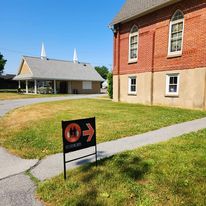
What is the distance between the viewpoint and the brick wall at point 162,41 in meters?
12.1

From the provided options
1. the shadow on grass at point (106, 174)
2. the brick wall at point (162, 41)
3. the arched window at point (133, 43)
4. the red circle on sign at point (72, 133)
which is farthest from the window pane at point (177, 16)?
the red circle on sign at point (72, 133)

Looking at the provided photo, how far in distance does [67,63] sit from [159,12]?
3022 centimetres

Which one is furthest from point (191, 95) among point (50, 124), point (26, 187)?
point (26, 187)

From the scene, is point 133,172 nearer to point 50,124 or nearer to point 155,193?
point 155,193

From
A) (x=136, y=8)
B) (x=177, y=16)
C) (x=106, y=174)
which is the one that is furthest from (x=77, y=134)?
(x=136, y=8)

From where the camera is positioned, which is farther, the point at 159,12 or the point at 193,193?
the point at 159,12

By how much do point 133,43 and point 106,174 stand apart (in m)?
15.0

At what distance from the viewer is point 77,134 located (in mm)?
3926

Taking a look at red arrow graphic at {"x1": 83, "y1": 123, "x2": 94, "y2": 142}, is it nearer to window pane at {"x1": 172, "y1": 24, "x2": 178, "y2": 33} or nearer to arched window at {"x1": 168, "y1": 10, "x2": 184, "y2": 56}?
arched window at {"x1": 168, "y1": 10, "x2": 184, "y2": 56}

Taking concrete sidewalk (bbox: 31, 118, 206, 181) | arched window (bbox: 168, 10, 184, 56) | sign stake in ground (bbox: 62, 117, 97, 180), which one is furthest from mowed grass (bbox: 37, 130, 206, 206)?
arched window (bbox: 168, 10, 184, 56)

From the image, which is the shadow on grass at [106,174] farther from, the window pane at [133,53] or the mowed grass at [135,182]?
the window pane at [133,53]

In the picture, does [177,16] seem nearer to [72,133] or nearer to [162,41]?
[162,41]

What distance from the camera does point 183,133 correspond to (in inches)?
280

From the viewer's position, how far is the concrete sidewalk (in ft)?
14.1
